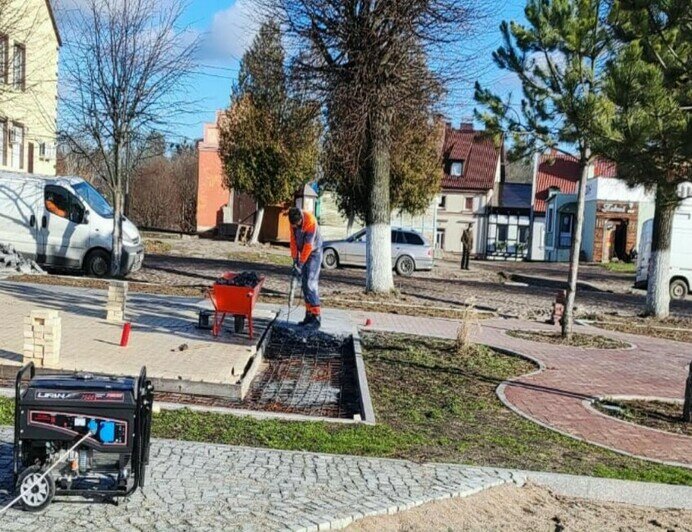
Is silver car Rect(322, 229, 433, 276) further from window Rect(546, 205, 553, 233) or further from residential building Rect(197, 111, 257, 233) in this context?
window Rect(546, 205, 553, 233)

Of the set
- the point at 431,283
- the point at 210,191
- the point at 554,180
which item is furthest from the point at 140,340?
the point at 554,180

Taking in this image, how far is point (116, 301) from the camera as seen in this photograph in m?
11.5

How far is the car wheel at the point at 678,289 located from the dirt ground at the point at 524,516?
70.4ft

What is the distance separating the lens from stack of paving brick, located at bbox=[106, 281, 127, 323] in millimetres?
11422

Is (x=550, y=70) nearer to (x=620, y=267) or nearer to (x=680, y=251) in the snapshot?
(x=680, y=251)

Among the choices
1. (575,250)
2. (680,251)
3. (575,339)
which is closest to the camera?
(575,250)

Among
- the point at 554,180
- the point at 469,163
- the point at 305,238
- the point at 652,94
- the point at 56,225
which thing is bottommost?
the point at 56,225

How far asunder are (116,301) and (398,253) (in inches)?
651

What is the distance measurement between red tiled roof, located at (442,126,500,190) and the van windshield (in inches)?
1509

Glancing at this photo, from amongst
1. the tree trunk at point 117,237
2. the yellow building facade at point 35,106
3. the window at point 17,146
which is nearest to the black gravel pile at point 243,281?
the tree trunk at point 117,237

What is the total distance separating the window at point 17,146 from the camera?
2777 centimetres

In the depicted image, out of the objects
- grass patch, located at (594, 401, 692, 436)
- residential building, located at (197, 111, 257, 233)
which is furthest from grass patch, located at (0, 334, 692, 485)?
residential building, located at (197, 111, 257, 233)

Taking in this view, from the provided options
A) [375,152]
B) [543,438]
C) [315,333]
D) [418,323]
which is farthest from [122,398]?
[375,152]

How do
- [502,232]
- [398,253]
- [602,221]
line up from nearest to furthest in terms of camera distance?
[398,253] → [602,221] → [502,232]
